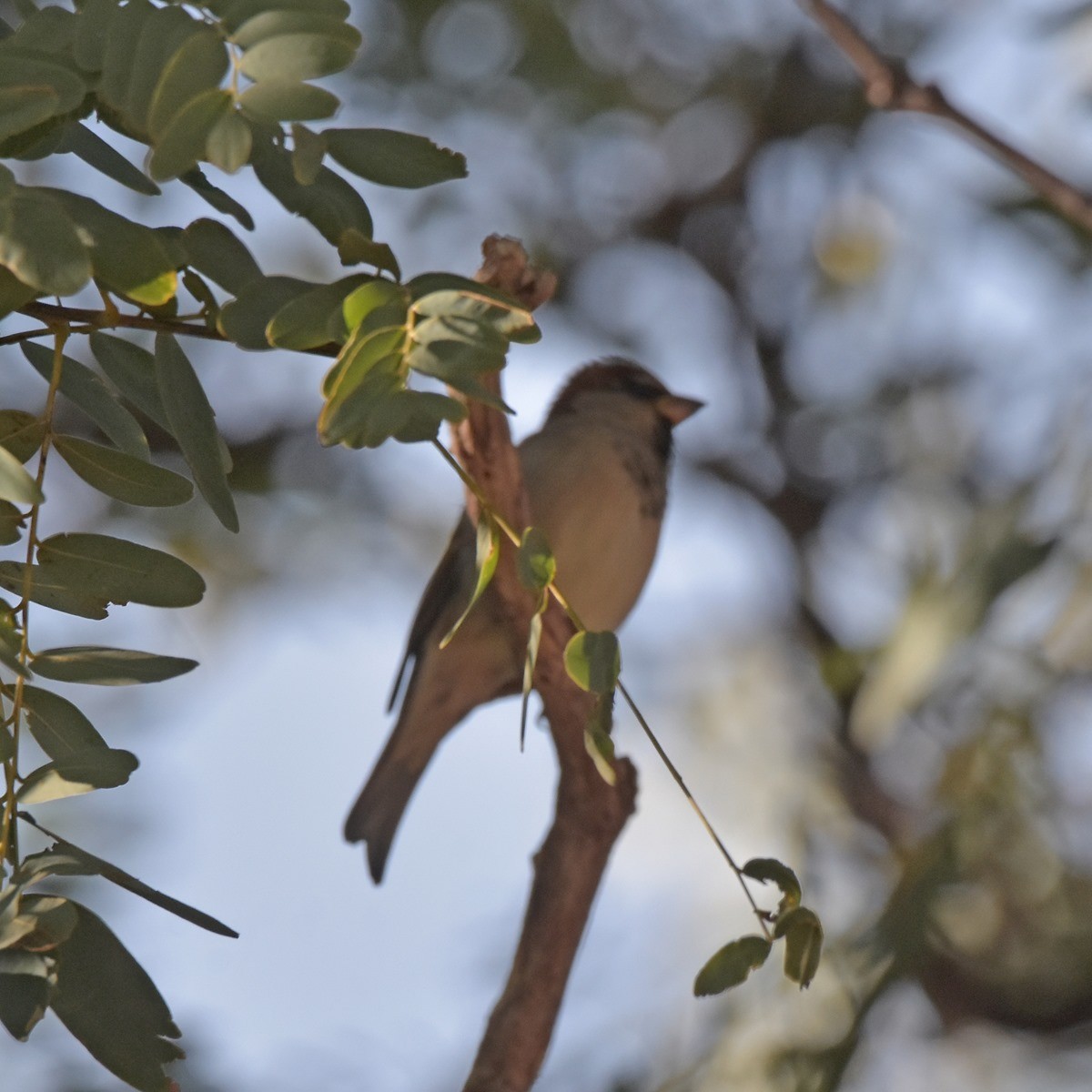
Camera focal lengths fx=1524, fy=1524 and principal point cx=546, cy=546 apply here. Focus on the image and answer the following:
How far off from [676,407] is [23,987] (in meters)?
2.38

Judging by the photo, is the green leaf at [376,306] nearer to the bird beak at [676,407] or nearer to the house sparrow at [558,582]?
the house sparrow at [558,582]

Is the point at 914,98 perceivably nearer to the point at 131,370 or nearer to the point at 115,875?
the point at 131,370

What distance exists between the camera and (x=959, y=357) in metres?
3.31

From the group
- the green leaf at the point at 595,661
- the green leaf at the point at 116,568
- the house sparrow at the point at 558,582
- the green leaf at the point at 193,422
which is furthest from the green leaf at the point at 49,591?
the house sparrow at the point at 558,582

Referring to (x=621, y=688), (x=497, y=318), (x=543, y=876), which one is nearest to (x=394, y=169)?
(x=497, y=318)

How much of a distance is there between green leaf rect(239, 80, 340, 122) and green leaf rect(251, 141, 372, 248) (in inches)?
4.0

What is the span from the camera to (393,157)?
0.89 m

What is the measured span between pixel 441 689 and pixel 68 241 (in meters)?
2.07

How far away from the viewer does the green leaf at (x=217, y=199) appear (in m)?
0.92

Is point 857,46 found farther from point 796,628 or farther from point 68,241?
point 796,628

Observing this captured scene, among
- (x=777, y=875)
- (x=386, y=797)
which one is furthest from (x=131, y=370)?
(x=386, y=797)

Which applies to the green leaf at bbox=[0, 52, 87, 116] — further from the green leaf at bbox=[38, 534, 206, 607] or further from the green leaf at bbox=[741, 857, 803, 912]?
the green leaf at bbox=[741, 857, 803, 912]

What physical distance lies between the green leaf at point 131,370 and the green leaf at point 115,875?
0.28 metres

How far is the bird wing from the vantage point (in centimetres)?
264
